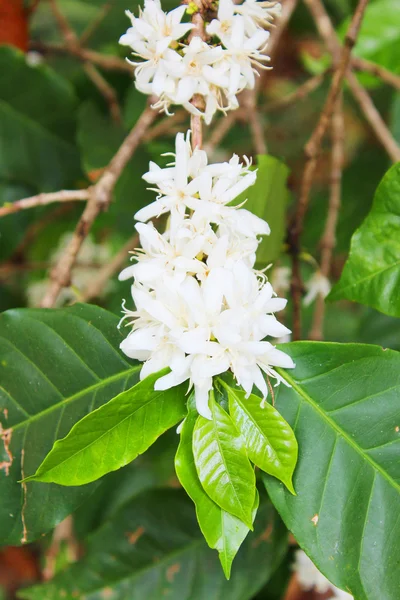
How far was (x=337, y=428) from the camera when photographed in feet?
2.37

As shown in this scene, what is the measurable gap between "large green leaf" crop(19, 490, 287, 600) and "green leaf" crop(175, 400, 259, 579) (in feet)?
1.63

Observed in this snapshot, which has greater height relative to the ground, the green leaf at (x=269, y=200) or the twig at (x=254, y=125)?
the twig at (x=254, y=125)

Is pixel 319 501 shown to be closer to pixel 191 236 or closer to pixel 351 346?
pixel 351 346

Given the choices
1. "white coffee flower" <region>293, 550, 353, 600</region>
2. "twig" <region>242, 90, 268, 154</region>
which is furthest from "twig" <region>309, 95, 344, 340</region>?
"white coffee flower" <region>293, 550, 353, 600</region>

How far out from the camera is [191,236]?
0.66m

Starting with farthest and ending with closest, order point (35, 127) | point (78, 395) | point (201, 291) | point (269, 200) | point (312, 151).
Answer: point (35, 127) → point (312, 151) → point (269, 200) → point (78, 395) → point (201, 291)

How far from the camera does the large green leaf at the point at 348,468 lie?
0.70 meters

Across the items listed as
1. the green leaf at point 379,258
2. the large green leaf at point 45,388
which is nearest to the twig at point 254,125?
the green leaf at point 379,258

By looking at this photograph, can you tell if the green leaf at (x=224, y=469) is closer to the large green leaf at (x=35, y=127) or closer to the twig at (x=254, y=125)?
the twig at (x=254, y=125)

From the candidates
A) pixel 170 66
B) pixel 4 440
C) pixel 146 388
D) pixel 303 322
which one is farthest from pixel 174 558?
pixel 303 322

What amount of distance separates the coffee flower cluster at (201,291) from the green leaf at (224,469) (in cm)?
3

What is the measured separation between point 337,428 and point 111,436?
0.27 m

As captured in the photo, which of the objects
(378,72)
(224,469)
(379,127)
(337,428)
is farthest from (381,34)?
(224,469)

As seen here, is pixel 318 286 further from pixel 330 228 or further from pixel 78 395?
pixel 78 395
